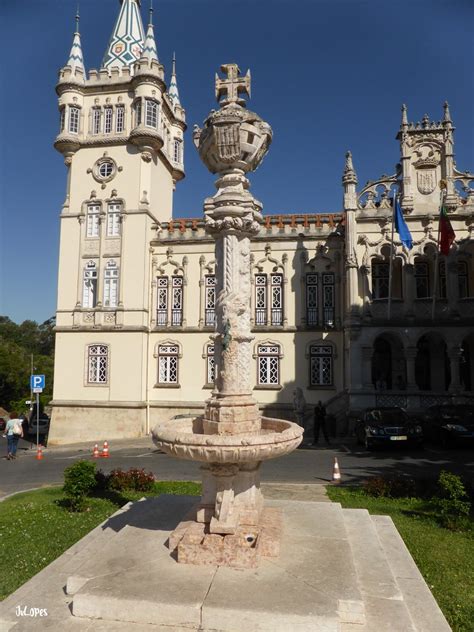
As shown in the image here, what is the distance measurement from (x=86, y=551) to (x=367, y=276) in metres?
20.0

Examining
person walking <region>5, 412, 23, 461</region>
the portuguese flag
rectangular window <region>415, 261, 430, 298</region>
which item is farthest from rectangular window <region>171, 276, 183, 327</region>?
the portuguese flag

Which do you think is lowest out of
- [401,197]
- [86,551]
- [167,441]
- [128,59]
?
[86,551]

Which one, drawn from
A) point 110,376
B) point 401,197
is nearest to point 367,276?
point 401,197

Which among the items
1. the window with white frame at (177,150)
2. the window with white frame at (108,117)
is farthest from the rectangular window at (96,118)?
the window with white frame at (177,150)

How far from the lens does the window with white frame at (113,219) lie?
25.8 meters

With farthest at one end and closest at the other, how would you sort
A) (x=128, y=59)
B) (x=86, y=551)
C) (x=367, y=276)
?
(x=128, y=59)
(x=367, y=276)
(x=86, y=551)

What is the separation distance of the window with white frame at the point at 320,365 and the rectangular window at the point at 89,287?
12563 millimetres

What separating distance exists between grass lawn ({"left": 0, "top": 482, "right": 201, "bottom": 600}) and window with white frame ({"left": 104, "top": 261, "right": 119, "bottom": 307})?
14.9m

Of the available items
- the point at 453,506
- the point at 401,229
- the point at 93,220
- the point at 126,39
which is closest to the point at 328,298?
the point at 401,229

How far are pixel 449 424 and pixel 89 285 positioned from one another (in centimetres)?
1948

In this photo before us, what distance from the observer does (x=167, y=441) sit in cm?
554

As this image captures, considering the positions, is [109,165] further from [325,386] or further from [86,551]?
[86,551]

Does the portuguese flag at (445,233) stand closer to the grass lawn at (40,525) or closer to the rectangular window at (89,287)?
the grass lawn at (40,525)

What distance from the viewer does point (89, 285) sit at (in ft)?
84.6
